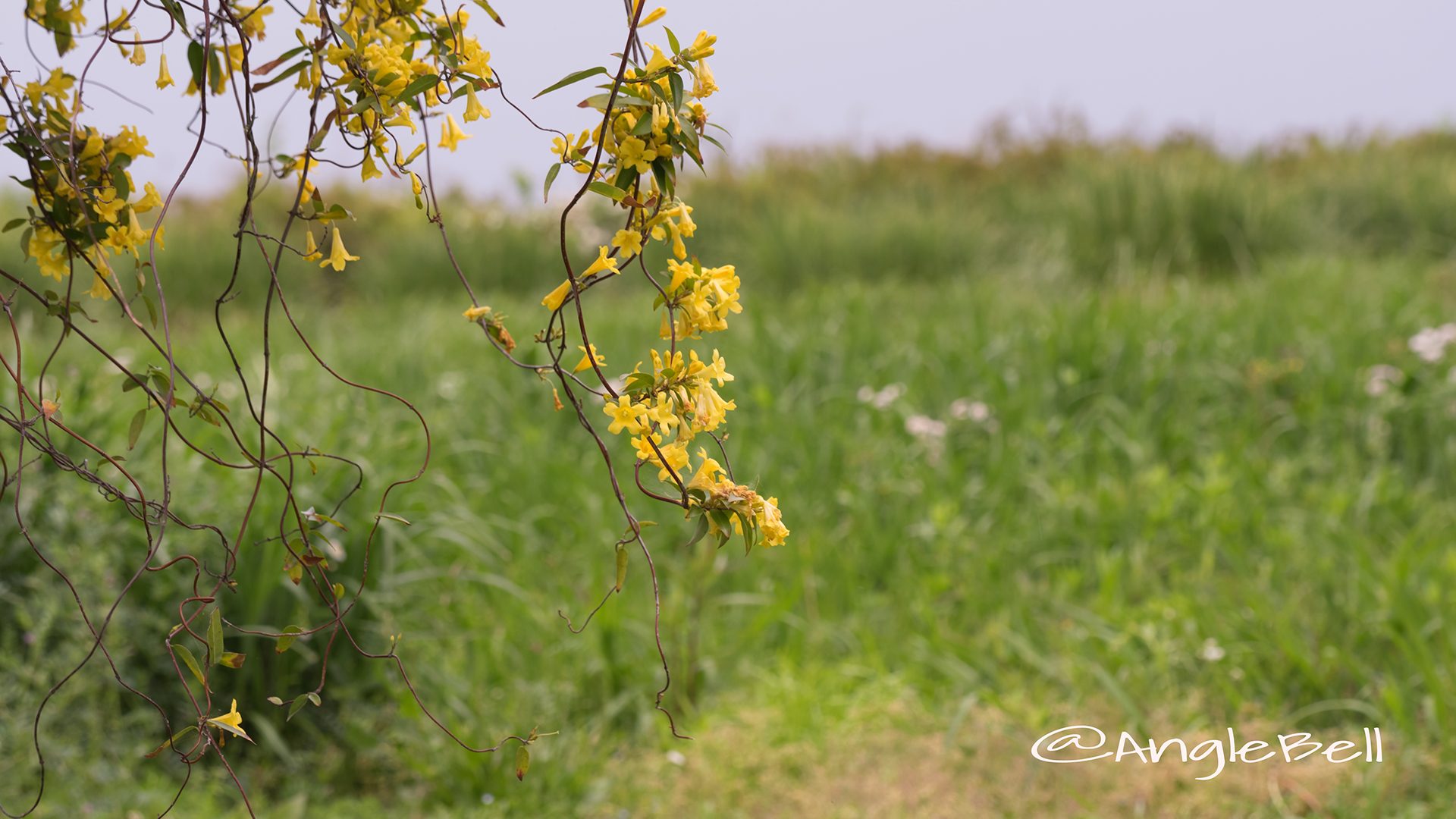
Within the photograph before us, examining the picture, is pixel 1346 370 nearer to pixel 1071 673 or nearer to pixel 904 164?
pixel 1071 673

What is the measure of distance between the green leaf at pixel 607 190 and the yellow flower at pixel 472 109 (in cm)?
16

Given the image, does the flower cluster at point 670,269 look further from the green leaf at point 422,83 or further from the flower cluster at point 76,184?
the flower cluster at point 76,184

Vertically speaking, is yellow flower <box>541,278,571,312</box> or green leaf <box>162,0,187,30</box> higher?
green leaf <box>162,0,187,30</box>

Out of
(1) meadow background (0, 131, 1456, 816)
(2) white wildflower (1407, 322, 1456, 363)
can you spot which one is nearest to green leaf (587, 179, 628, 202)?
(1) meadow background (0, 131, 1456, 816)

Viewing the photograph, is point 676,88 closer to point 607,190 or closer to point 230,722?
point 607,190

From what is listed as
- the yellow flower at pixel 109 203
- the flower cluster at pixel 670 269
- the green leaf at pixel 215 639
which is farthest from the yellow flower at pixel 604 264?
the yellow flower at pixel 109 203

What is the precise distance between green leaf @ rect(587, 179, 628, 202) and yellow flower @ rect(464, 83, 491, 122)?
0.16 m

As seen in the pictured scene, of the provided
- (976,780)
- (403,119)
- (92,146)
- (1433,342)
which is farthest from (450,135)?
(1433,342)

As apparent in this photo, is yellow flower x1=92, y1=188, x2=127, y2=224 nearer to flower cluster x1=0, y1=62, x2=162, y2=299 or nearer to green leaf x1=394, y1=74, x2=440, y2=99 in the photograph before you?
flower cluster x1=0, y1=62, x2=162, y2=299

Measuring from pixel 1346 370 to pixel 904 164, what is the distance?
265 inches

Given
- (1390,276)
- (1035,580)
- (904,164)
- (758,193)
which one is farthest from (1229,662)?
(904,164)

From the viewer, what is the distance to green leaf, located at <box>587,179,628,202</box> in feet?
3.82

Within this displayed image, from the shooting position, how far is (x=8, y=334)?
680 cm

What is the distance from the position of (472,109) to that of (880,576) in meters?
2.84
